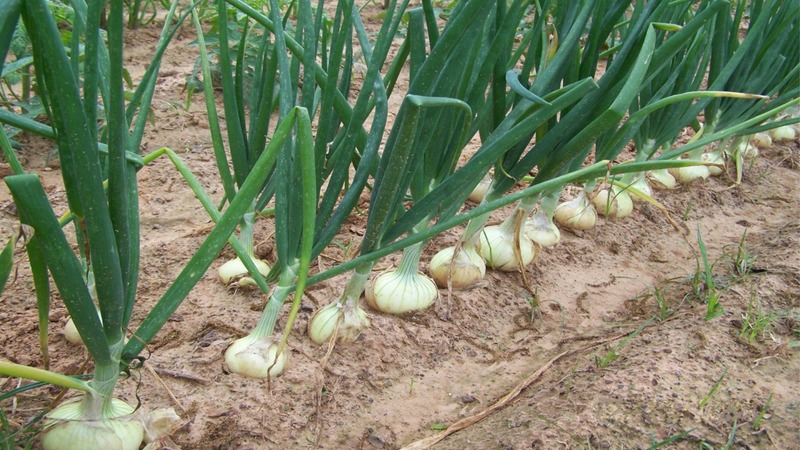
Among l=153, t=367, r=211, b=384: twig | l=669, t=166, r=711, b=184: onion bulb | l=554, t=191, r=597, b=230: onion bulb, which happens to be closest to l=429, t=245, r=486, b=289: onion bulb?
l=554, t=191, r=597, b=230: onion bulb

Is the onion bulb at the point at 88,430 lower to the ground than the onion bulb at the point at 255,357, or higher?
higher

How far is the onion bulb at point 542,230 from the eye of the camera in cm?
210

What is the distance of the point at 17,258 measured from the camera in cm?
174

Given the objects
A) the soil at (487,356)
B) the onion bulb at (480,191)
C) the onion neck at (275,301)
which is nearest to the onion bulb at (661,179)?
the soil at (487,356)

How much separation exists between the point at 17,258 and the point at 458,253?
1041 mm

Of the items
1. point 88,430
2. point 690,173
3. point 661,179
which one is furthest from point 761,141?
point 88,430

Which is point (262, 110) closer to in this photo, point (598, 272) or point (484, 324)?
point (484, 324)

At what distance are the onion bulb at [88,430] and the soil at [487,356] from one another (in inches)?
3.3

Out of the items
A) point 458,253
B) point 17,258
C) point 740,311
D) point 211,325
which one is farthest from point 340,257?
point 740,311

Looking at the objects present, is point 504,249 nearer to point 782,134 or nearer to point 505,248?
point 505,248

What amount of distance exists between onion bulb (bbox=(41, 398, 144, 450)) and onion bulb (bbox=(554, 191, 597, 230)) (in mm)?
1494

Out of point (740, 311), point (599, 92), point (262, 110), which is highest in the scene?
point (599, 92)

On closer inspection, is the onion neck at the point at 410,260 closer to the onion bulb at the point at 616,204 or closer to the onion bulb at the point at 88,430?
the onion bulb at the point at 88,430

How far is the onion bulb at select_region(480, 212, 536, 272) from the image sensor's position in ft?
6.49
